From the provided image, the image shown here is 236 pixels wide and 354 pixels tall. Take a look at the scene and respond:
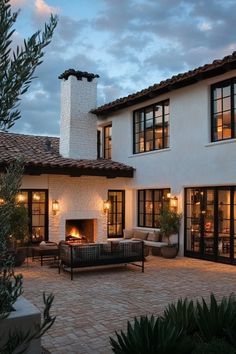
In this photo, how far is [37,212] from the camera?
14.7 metres

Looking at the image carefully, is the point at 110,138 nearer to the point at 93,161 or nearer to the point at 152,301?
the point at 93,161

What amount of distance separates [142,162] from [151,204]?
1.78m

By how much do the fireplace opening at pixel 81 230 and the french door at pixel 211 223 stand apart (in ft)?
14.1

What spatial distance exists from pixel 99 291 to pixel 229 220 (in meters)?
5.32

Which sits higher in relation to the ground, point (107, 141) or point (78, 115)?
point (78, 115)

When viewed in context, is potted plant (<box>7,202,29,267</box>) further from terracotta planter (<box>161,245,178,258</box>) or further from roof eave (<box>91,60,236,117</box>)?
roof eave (<box>91,60,236,117</box>)

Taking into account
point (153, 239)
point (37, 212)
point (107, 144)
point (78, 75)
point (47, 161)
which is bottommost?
point (153, 239)

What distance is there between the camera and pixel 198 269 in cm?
1159

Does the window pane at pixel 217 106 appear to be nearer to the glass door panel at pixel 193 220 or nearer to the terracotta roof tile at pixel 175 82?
the terracotta roof tile at pixel 175 82

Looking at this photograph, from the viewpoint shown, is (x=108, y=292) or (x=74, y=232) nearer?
(x=108, y=292)

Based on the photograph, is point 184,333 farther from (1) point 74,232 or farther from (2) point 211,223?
(1) point 74,232

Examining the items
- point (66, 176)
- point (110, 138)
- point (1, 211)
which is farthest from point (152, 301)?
point (110, 138)

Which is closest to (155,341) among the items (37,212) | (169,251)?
(169,251)

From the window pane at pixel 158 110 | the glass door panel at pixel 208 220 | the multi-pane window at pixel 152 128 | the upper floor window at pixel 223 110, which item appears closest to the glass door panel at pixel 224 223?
the glass door panel at pixel 208 220
